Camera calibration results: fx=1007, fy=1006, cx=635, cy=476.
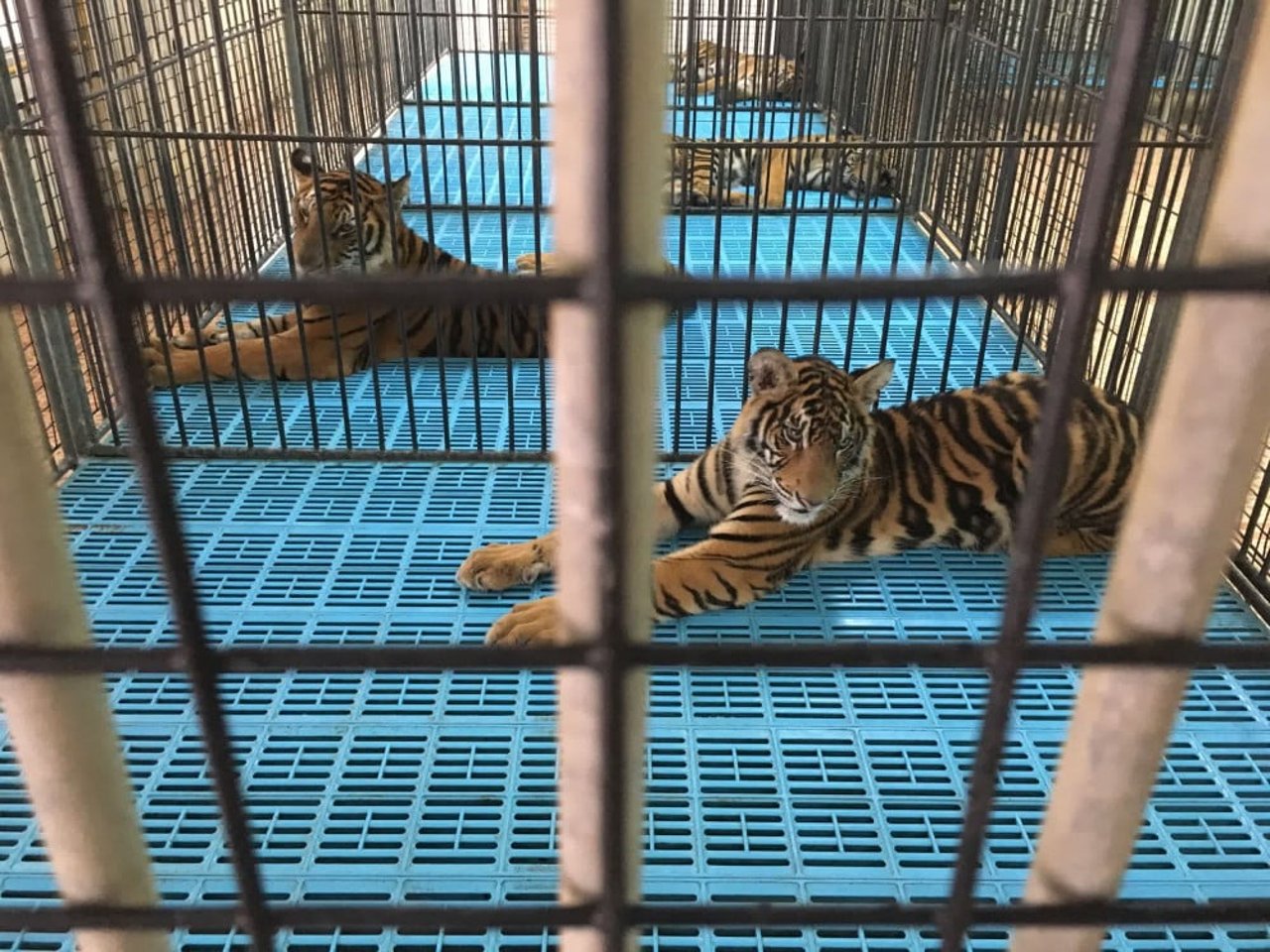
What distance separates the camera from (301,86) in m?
4.13

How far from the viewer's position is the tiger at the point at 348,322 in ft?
9.81

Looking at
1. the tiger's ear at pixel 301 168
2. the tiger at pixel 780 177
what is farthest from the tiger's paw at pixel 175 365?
the tiger at pixel 780 177

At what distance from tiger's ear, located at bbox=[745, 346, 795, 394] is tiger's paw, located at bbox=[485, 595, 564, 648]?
700 millimetres

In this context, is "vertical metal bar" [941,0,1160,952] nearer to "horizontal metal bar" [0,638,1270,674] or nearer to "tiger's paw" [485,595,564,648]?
"horizontal metal bar" [0,638,1270,674]

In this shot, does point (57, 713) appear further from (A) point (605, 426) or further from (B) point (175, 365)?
(B) point (175, 365)

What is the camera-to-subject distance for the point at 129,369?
54cm

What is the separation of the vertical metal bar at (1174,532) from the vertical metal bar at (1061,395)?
0.21ft

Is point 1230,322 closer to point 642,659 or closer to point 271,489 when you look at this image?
point 642,659

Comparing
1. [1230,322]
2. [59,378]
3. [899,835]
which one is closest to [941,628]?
[899,835]

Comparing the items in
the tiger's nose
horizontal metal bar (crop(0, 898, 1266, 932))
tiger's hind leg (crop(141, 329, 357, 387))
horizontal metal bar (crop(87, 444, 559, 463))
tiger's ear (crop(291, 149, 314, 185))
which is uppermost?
horizontal metal bar (crop(0, 898, 1266, 932))

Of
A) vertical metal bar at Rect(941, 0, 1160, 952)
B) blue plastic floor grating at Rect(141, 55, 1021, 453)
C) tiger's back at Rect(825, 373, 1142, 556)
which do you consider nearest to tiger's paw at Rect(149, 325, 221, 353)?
blue plastic floor grating at Rect(141, 55, 1021, 453)

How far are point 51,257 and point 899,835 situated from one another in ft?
7.53

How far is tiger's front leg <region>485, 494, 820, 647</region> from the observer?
2053 mm

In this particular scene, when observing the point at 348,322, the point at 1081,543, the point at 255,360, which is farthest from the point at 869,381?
the point at 255,360
